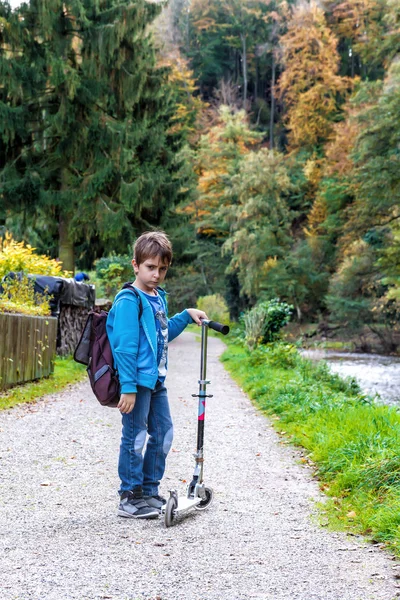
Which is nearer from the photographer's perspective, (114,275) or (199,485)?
(199,485)

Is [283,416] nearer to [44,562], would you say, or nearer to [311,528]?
[311,528]

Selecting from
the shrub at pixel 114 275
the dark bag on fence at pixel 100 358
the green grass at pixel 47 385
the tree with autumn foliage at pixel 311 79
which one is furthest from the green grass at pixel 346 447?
the tree with autumn foliage at pixel 311 79

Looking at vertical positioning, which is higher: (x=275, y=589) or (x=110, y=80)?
(x=110, y=80)

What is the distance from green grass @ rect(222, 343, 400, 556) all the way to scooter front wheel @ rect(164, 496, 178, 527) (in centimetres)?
94

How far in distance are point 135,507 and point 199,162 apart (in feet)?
146

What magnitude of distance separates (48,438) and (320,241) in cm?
3397

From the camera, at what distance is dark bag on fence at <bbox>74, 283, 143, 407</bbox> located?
420 cm

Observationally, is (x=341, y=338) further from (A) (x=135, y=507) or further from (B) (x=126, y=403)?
(B) (x=126, y=403)

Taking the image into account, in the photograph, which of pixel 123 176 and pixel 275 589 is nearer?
pixel 275 589

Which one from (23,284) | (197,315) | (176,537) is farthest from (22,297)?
(176,537)

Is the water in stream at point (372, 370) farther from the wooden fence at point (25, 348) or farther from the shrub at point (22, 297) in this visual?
the shrub at point (22, 297)

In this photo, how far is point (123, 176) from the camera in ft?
76.3

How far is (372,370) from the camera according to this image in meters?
21.1

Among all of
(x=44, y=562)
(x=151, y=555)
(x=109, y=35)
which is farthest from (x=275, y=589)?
(x=109, y=35)
